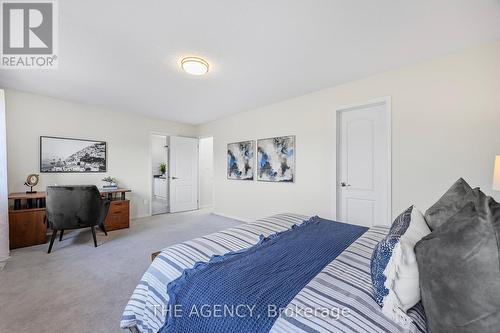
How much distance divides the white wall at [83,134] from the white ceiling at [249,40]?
0.47 metres

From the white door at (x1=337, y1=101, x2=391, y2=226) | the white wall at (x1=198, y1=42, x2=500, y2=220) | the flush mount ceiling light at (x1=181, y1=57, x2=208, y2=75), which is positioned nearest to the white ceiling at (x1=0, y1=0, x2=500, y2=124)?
the flush mount ceiling light at (x1=181, y1=57, x2=208, y2=75)

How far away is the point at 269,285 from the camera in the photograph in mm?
999

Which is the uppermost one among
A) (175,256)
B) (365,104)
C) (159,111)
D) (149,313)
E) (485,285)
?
(159,111)

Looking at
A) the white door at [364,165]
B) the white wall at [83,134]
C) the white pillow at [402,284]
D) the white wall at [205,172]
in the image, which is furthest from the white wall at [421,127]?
the white wall at [83,134]

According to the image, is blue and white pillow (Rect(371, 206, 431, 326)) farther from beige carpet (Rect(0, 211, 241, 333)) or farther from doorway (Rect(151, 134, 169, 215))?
doorway (Rect(151, 134, 169, 215))

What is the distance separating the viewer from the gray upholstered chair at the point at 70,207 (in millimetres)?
2832

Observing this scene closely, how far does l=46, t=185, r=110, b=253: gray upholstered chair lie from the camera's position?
2.83 m

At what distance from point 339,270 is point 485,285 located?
1.89 ft


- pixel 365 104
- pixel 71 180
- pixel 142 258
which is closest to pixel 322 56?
pixel 365 104

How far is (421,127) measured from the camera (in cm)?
246

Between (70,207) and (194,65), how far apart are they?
251 centimetres

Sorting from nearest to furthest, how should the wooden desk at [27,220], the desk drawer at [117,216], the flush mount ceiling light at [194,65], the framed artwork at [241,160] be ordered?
the flush mount ceiling light at [194,65]
the wooden desk at [27,220]
the desk drawer at [117,216]
the framed artwork at [241,160]

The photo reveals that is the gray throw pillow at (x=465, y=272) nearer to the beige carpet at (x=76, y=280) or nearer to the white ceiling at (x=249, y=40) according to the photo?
the white ceiling at (x=249, y=40)

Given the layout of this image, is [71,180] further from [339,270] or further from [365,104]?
[365,104]
